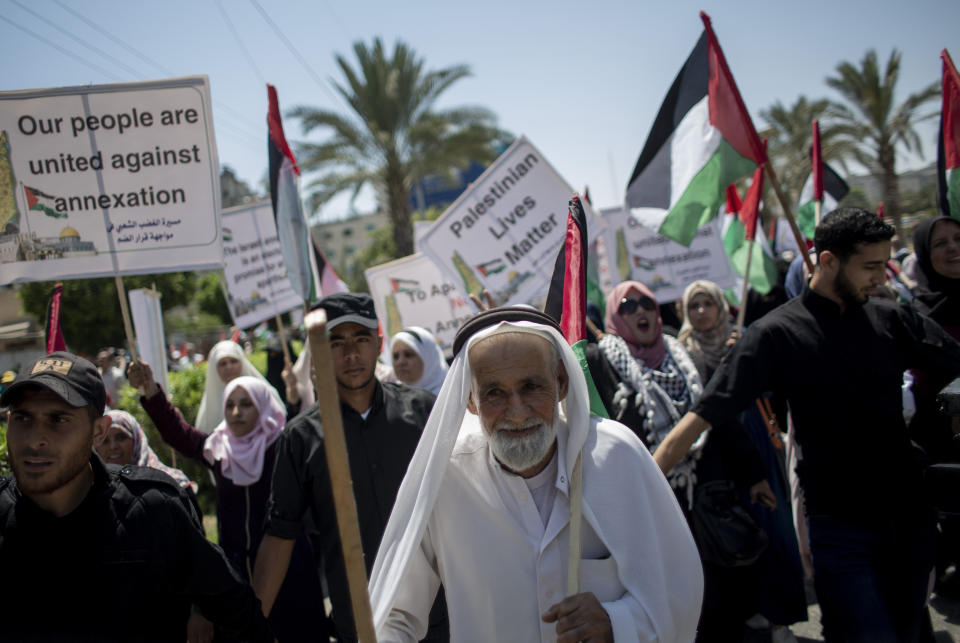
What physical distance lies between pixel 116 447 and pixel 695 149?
374 centimetres

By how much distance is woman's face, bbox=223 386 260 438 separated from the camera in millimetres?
3758

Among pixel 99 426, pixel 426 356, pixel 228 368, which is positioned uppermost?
pixel 228 368

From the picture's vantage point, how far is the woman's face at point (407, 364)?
15.2 ft

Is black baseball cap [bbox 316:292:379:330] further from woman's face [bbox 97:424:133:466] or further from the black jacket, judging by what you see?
woman's face [bbox 97:424:133:466]

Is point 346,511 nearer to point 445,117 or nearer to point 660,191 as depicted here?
point 660,191

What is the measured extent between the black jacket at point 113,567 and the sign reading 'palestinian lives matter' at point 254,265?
422 cm

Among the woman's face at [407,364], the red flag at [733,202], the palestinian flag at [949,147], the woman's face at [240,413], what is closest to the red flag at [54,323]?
the woman's face at [240,413]

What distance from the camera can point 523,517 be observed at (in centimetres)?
181

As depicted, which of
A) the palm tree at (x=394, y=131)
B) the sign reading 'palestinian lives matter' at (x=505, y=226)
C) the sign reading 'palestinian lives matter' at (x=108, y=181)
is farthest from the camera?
the palm tree at (x=394, y=131)

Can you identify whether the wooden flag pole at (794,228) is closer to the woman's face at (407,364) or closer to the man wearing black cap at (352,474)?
the man wearing black cap at (352,474)

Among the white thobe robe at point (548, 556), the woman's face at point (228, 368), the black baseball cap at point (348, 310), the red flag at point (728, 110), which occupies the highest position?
the red flag at point (728, 110)

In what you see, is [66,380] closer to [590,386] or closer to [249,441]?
[590,386]

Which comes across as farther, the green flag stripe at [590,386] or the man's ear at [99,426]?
the green flag stripe at [590,386]

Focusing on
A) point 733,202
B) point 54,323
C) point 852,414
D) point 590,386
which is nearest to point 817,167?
point 733,202
